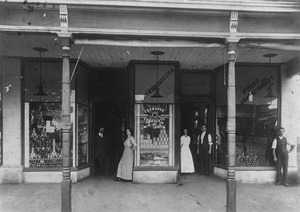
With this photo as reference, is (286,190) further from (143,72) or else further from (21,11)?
(21,11)

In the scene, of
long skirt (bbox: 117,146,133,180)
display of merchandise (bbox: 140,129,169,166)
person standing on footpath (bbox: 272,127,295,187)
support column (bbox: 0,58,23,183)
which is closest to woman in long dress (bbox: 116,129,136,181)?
long skirt (bbox: 117,146,133,180)

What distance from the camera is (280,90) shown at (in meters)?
8.81

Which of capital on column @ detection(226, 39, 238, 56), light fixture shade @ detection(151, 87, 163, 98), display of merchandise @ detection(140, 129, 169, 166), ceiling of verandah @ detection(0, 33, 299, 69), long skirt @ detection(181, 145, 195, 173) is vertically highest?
ceiling of verandah @ detection(0, 33, 299, 69)

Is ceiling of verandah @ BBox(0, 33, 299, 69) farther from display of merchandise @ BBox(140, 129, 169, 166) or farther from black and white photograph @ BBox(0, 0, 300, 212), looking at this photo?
display of merchandise @ BBox(140, 129, 169, 166)

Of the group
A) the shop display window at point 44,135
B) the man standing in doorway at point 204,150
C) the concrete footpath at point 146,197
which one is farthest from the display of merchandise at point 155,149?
the shop display window at point 44,135

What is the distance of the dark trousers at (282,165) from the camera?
819 cm

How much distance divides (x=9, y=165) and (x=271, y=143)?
8323mm

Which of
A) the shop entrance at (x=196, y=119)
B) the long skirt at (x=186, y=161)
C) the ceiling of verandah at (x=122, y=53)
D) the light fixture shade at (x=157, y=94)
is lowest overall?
the long skirt at (x=186, y=161)

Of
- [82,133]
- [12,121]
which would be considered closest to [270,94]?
[82,133]

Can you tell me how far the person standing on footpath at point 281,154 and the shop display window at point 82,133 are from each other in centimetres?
612

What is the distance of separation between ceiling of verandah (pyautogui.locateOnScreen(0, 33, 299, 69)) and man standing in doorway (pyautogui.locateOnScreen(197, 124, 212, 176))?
2.47m

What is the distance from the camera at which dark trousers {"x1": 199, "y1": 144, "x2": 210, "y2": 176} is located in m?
9.44

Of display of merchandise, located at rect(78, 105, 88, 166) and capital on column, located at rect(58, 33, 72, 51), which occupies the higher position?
capital on column, located at rect(58, 33, 72, 51)

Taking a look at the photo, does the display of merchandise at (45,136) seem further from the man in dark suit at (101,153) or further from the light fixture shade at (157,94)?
the light fixture shade at (157,94)
